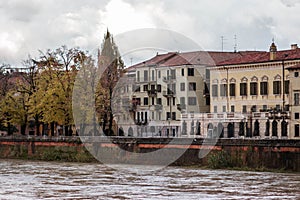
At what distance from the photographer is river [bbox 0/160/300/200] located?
52438 mm

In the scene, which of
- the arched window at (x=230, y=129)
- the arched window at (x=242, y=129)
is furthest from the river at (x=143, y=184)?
the arched window at (x=230, y=129)

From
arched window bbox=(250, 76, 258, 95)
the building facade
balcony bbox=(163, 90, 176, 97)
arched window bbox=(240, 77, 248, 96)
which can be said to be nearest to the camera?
the building facade

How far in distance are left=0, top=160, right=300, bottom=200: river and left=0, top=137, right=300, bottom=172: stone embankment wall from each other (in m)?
1.78

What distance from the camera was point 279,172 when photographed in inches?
2625

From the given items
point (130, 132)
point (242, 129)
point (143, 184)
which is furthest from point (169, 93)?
point (143, 184)

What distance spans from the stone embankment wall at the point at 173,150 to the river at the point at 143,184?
1.78 meters

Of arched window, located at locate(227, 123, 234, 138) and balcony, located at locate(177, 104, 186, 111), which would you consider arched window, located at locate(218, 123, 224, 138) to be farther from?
balcony, located at locate(177, 104, 186, 111)

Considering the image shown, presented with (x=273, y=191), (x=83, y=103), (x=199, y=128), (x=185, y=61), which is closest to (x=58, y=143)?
(x=83, y=103)

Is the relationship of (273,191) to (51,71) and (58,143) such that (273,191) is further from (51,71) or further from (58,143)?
(51,71)

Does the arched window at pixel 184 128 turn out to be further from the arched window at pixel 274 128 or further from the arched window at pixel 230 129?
the arched window at pixel 274 128

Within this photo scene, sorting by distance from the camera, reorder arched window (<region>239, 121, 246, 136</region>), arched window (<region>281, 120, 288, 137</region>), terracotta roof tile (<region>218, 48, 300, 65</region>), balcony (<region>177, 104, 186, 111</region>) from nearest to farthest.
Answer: arched window (<region>281, 120, 288, 137</region>) → arched window (<region>239, 121, 246, 136</region>) → terracotta roof tile (<region>218, 48, 300, 65</region>) → balcony (<region>177, 104, 186, 111</region>)

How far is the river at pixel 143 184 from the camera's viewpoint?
52438mm

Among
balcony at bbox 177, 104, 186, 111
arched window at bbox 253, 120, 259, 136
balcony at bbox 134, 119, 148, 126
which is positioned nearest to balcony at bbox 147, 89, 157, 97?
balcony at bbox 134, 119, 148, 126

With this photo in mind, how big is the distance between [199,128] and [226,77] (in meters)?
6.64
